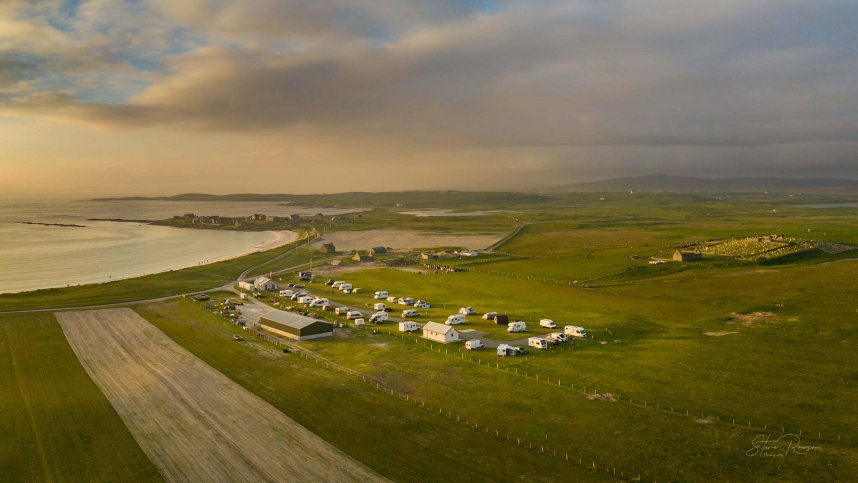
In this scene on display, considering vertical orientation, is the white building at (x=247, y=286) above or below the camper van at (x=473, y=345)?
above

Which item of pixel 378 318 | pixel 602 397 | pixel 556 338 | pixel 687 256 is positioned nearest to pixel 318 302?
pixel 378 318

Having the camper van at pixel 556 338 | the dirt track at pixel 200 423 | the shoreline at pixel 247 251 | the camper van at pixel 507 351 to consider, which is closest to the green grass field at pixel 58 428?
the dirt track at pixel 200 423

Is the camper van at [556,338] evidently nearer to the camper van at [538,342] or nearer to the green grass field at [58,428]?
the camper van at [538,342]

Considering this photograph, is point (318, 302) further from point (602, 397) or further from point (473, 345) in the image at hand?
point (602, 397)

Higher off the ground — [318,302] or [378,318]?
[318,302]

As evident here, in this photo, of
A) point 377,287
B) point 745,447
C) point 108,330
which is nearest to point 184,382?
point 108,330

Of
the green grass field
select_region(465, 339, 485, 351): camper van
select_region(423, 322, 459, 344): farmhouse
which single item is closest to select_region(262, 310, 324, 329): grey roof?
select_region(423, 322, 459, 344): farmhouse

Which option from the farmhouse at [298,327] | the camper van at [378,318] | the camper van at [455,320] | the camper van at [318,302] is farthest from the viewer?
the camper van at [318,302]
